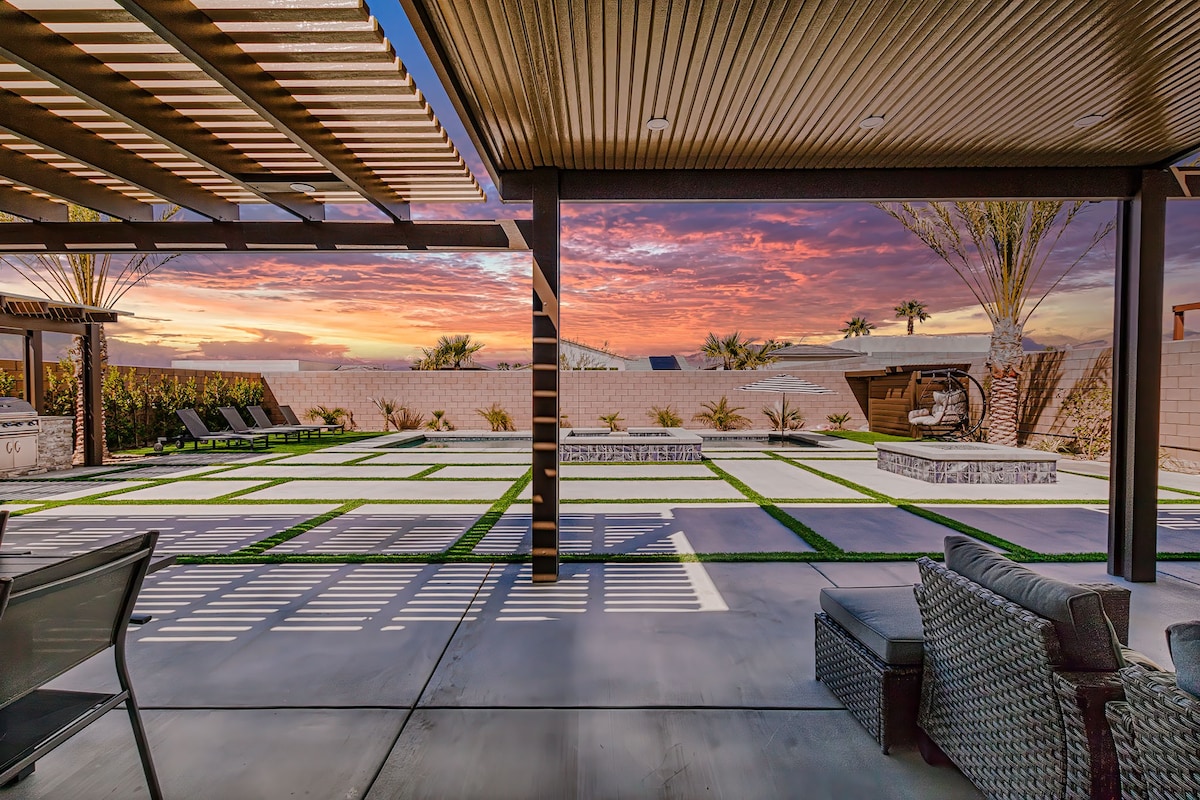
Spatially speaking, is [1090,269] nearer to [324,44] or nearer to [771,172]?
[771,172]

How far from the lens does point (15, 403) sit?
922cm

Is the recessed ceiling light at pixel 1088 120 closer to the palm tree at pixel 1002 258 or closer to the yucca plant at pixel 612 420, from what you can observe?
the palm tree at pixel 1002 258

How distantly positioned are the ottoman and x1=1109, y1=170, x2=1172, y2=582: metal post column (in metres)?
2.92

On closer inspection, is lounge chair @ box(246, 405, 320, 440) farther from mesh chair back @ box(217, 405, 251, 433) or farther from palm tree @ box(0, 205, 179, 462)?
palm tree @ box(0, 205, 179, 462)

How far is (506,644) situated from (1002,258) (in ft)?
38.6

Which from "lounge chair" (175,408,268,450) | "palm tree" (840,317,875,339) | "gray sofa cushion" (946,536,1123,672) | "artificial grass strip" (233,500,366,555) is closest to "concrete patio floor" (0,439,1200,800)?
"artificial grass strip" (233,500,366,555)

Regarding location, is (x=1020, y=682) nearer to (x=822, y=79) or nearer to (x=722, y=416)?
(x=822, y=79)

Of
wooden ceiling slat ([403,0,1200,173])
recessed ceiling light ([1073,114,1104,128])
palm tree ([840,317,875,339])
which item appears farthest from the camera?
palm tree ([840,317,875,339])

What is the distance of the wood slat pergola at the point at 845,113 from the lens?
260 cm

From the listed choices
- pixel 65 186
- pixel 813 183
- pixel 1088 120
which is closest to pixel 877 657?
pixel 813 183

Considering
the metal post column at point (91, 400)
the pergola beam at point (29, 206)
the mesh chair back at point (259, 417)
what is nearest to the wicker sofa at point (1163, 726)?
the pergola beam at point (29, 206)

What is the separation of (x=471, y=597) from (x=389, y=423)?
1333cm

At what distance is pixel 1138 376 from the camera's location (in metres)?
4.20

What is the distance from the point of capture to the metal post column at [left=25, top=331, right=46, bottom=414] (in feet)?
32.3
